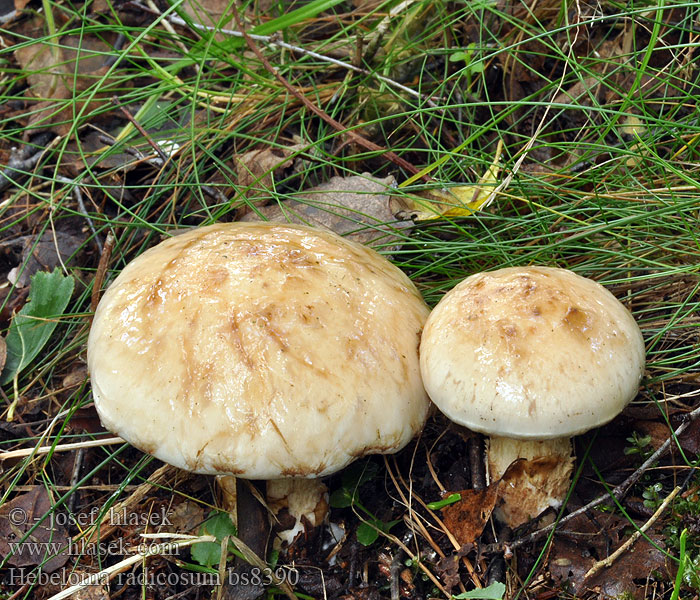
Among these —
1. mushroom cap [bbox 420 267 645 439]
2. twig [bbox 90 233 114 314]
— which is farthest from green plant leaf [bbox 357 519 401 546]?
twig [bbox 90 233 114 314]

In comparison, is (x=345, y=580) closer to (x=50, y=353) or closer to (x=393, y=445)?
(x=393, y=445)

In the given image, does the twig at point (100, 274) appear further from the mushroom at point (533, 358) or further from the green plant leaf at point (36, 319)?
the mushroom at point (533, 358)

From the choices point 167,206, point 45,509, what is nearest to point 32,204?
point 167,206

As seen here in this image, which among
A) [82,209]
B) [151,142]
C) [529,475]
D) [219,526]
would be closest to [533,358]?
[529,475]

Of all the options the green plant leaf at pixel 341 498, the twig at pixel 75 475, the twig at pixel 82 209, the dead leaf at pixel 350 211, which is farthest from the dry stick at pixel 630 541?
the twig at pixel 82 209

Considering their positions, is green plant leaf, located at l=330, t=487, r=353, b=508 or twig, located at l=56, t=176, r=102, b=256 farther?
twig, located at l=56, t=176, r=102, b=256

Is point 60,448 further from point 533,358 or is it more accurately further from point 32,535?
point 533,358

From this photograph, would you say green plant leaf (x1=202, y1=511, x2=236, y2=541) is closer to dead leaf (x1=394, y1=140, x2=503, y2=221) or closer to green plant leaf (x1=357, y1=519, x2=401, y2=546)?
green plant leaf (x1=357, y1=519, x2=401, y2=546)
